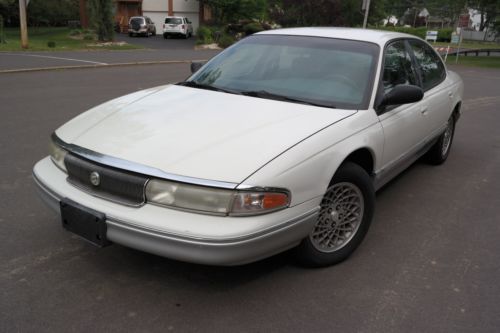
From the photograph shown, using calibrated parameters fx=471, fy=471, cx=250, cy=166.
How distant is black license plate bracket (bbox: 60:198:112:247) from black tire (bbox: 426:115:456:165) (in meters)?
4.14

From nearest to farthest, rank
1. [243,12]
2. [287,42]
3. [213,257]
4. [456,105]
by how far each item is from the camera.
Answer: [213,257], [287,42], [456,105], [243,12]

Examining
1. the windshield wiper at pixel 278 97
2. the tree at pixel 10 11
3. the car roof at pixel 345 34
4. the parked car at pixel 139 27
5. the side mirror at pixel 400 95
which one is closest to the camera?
the windshield wiper at pixel 278 97

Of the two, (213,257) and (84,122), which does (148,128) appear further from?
(213,257)

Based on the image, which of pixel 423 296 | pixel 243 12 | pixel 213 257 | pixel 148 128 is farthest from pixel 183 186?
pixel 243 12

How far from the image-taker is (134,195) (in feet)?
8.56

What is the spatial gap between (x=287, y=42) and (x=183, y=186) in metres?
2.12

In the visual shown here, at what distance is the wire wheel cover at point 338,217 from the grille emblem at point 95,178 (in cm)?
135

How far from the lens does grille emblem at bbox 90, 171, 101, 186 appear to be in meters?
2.71

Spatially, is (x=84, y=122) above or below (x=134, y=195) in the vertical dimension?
above

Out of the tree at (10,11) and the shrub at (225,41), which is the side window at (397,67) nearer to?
the shrub at (225,41)

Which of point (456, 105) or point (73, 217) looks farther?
point (456, 105)

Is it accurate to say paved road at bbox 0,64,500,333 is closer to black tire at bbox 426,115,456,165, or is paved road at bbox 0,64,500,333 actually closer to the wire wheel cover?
the wire wheel cover

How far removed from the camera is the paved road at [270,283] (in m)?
2.64

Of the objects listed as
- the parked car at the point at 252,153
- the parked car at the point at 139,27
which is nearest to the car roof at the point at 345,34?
the parked car at the point at 252,153
